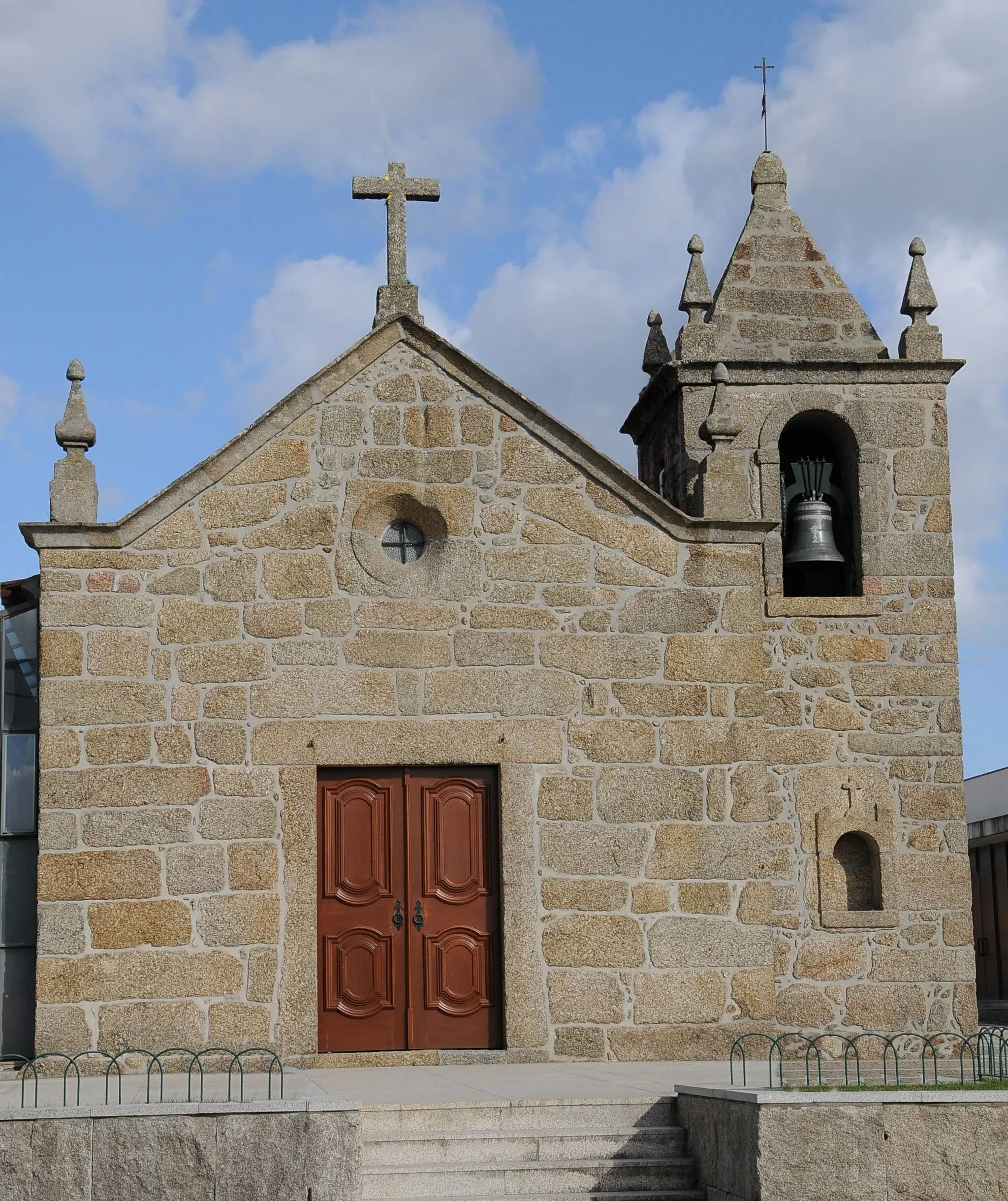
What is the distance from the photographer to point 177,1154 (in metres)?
8.74

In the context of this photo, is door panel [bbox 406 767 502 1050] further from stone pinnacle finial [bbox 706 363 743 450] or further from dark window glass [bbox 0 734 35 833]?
stone pinnacle finial [bbox 706 363 743 450]

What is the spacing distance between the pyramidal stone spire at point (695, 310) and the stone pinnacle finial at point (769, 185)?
76 centimetres

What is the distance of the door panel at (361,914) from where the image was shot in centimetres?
1234

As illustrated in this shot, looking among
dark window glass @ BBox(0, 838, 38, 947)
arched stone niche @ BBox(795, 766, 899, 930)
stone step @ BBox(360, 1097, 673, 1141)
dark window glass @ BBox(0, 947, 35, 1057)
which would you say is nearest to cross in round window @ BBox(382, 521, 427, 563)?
dark window glass @ BBox(0, 838, 38, 947)

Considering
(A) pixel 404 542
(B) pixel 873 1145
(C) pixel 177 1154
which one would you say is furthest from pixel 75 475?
(B) pixel 873 1145

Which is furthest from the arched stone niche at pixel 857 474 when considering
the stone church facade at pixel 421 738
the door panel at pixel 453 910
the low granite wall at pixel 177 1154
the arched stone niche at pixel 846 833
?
the low granite wall at pixel 177 1154

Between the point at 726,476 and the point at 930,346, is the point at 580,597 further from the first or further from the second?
the point at 930,346

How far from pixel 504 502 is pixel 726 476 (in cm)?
178

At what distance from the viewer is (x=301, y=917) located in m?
12.2

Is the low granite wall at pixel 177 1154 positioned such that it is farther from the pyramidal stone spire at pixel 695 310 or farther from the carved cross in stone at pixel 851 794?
the pyramidal stone spire at pixel 695 310

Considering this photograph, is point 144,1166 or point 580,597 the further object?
point 580,597

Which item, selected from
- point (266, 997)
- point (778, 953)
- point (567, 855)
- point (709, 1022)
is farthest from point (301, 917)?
point (778, 953)

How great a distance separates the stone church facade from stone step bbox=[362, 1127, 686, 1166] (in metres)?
2.57

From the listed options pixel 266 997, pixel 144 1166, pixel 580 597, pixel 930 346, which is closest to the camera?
pixel 144 1166
